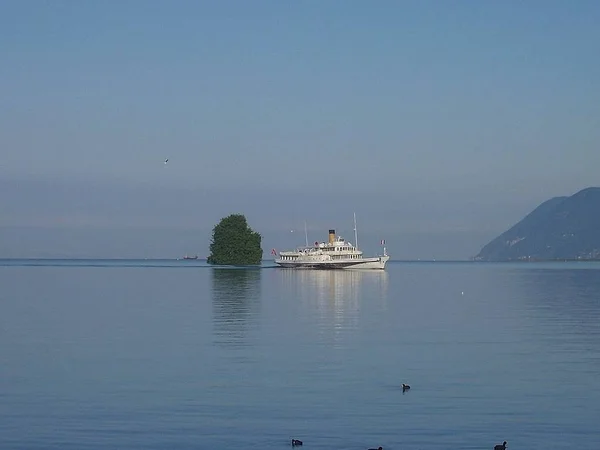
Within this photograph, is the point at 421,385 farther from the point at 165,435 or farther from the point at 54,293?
the point at 54,293

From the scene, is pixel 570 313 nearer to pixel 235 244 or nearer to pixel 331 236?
pixel 331 236

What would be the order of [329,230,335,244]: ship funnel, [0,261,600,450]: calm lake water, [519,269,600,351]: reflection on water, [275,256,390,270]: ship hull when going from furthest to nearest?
[329,230,335,244]: ship funnel → [275,256,390,270]: ship hull → [519,269,600,351]: reflection on water → [0,261,600,450]: calm lake water

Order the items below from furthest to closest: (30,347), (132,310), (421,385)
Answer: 1. (132,310)
2. (30,347)
3. (421,385)

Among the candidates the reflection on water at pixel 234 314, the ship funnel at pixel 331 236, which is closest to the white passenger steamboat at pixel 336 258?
the ship funnel at pixel 331 236

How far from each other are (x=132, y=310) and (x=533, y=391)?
3407 centimetres

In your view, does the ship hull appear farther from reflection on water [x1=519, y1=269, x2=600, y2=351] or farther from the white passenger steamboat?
reflection on water [x1=519, y1=269, x2=600, y2=351]

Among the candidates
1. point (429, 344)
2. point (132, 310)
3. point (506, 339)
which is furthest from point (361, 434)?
point (132, 310)

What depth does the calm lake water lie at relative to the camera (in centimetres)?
2064

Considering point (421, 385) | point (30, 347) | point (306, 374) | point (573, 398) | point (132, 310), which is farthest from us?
point (132, 310)

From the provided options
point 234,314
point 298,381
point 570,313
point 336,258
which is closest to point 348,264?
point 336,258

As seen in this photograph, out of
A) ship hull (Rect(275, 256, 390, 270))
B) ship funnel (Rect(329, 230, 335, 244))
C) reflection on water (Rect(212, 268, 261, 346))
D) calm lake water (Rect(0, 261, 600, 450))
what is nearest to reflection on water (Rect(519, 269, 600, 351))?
calm lake water (Rect(0, 261, 600, 450))

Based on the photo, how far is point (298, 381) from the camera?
1077 inches

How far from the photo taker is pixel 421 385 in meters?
26.6

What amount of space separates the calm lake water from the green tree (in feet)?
432
